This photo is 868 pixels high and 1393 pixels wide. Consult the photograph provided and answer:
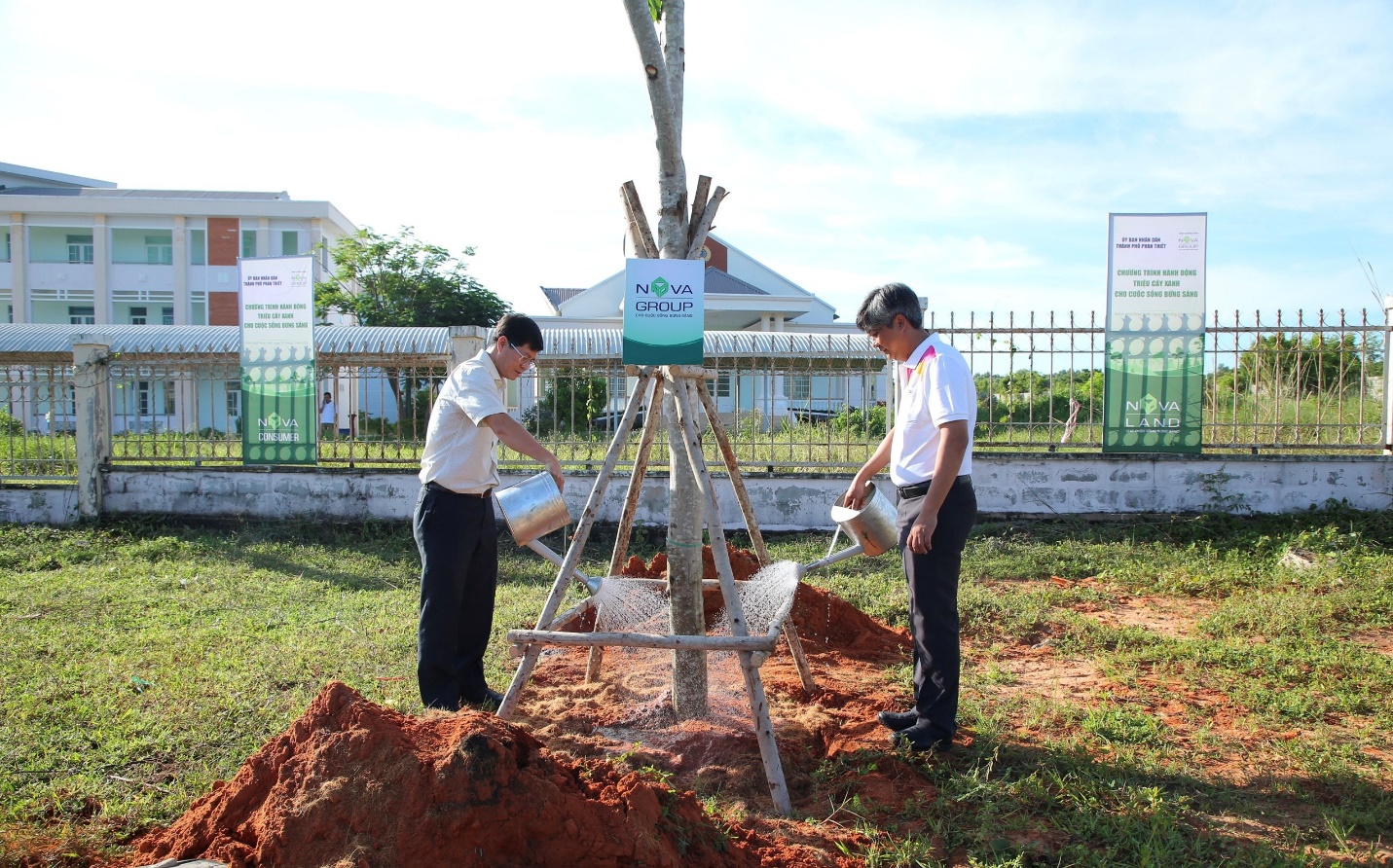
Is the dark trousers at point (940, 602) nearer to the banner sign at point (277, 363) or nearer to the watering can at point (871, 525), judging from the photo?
the watering can at point (871, 525)

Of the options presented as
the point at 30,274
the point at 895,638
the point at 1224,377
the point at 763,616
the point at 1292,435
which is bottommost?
the point at 895,638

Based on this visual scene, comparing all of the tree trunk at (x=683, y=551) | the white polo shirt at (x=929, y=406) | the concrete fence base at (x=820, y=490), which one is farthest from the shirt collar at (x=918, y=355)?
the concrete fence base at (x=820, y=490)

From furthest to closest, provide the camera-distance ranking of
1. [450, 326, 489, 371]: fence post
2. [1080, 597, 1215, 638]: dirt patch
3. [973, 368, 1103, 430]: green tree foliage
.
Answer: [450, 326, 489, 371]: fence post, [973, 368, 1103, 430]: green tree foliage, [1080, 597, 1215, 638]: dirt patch

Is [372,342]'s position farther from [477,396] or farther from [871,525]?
[871,525]

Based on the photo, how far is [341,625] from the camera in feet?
17.4

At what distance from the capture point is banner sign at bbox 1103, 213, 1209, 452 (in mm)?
7754

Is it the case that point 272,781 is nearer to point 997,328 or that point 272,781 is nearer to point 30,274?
point 997,328

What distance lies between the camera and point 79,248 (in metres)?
29.6

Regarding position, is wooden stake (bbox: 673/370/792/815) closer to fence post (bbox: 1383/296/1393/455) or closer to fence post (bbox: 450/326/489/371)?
fence post (bbox: 450/326/489/371)

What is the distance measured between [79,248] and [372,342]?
2196 centimetres

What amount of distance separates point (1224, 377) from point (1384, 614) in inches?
144

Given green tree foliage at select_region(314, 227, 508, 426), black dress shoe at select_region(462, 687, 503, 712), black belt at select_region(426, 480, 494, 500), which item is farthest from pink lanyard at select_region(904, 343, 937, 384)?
green tree foliage at select_region(314, 227, 508, 426)

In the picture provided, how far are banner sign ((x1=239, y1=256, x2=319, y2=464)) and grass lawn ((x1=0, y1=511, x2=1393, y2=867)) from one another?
1045 millimetres

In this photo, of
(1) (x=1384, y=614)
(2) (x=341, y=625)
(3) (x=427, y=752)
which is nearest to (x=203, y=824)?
(3) (x=427, y=752)
